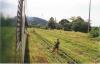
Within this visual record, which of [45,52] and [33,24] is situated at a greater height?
[33,24]

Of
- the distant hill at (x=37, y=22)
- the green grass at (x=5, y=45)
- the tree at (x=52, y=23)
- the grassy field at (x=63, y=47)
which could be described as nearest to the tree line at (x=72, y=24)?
the tree at (x=52, y=23)

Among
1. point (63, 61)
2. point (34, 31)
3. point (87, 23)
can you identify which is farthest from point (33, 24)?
point (63, 61)

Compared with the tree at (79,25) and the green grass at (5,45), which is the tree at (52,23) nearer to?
the tree at (79,25)

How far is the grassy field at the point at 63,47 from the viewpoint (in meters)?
12.0

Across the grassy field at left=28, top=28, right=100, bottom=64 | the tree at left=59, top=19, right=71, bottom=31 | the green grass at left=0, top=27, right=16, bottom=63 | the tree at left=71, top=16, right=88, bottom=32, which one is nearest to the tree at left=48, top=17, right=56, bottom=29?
the tree at left=59, top=19, right=71, bottom=31

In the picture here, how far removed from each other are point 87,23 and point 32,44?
12.4ft

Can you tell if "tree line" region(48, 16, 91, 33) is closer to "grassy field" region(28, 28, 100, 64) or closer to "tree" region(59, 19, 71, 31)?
"tree" region(59, 19, 71, 31)

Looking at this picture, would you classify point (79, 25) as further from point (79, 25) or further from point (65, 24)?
point (65, 24)

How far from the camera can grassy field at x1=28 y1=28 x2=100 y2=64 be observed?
39.5 ft

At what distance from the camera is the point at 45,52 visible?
42.3ft

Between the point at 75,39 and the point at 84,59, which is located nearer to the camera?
the point at 84,59

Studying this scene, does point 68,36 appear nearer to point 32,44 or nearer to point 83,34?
point 83,34

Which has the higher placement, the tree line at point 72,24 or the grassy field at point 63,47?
the tree line at point 72,24

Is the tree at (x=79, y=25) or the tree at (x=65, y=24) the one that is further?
the tree at (x=65, y=24)
